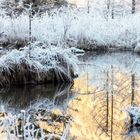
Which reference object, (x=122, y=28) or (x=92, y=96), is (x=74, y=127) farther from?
(x=122, y=28)

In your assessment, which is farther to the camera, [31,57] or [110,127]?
[31,57]

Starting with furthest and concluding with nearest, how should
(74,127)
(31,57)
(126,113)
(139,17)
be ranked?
(139,17)
(31,57)
(126,113)
(74,127)

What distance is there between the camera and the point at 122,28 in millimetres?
12883

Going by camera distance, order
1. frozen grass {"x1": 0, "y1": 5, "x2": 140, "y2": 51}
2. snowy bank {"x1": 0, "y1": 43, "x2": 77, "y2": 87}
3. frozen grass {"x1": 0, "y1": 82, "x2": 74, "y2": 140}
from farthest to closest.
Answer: frozen grass {"x1": 0, "y1": 5, "x2": 140, "y2": 51}, snowy bank {"x1": 0, "y1": 43, "x2": 77, "y2": 87}, frozen grass {"x1": 0, "y1": 82, "x2": 74, "y2": 140}

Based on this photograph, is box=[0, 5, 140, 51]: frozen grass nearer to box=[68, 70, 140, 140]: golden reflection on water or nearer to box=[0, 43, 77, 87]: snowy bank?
box=[0, 43, 77, 87]: snowy bank

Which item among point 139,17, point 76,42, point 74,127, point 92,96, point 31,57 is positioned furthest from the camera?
point 139,17

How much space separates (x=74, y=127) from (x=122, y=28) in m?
8.32

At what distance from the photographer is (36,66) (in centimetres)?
759

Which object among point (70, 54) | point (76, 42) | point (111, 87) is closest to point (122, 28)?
point (76, 42)

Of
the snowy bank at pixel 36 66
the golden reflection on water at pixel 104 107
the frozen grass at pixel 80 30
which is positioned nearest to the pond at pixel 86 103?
the golden reflection on water at pixel 104 107

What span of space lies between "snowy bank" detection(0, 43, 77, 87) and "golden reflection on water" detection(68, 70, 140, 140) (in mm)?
318

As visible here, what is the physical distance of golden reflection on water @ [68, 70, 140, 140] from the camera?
186 inches

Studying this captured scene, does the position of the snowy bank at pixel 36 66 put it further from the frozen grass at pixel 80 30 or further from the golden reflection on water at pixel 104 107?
the frozen grass at pixel 80 30

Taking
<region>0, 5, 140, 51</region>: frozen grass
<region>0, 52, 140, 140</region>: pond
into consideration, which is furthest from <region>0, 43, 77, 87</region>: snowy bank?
<region>0, 5, 140, 51</region>: frozen grass
